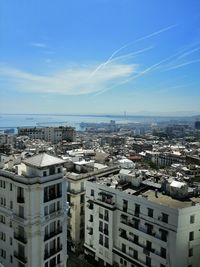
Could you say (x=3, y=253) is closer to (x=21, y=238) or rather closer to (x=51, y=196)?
(x=21, y=238)

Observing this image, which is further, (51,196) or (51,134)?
(51,134)

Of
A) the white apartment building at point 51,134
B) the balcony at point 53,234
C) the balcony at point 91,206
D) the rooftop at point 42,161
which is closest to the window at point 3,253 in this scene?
the balcony at point 53,234

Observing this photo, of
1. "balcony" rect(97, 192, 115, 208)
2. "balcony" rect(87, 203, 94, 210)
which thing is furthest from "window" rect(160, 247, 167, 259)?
"balcony" rect(87, 203, 94, 210)

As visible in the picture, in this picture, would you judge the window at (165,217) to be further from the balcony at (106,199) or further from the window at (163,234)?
the balcony at (106,199)

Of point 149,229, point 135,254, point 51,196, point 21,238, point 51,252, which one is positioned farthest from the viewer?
point 135,254

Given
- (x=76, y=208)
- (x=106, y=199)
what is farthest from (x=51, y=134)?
(x=106, y=199)

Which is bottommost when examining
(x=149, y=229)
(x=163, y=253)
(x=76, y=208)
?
(x=163, y=253)

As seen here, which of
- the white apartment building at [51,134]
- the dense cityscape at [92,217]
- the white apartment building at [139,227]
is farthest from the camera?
the white apartment building at [51,134]

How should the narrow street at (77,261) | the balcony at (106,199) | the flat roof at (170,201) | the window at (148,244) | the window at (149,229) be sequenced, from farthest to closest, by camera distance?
the narrow street at (77,261)
the balcony at (106,199)
the window at (148,244)
the window at (149,229)
the flat roof at (170,201)
